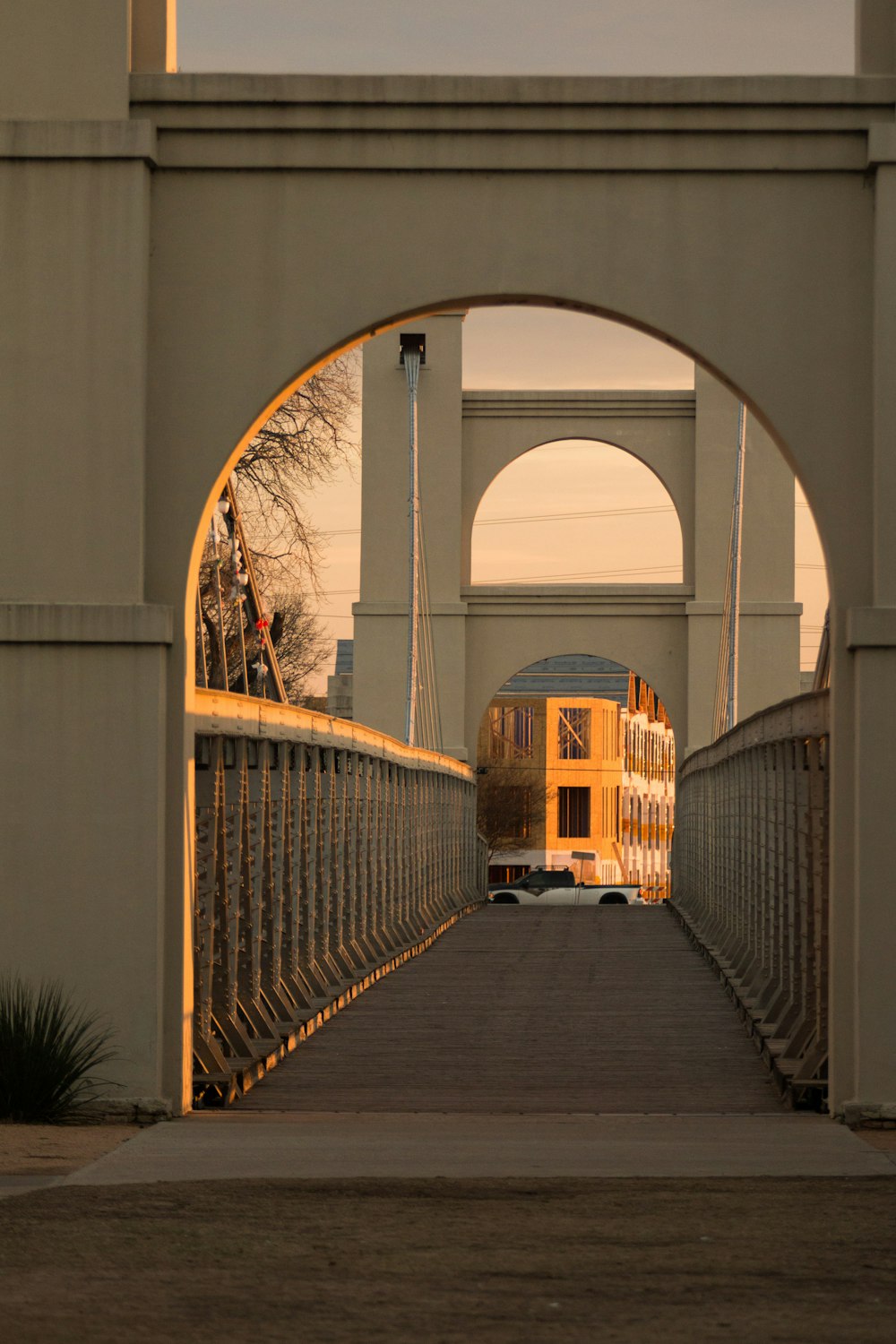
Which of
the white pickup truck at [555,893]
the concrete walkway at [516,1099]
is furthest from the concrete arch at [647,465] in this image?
the concrete walkway at [516,1099]

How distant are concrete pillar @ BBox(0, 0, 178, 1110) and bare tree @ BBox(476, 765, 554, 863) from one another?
184 feet

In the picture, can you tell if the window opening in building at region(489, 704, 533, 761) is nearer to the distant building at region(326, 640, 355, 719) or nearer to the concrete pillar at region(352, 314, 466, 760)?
the distant building at region(326, 640, 355, 719)

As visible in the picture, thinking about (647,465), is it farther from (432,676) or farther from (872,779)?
(872,779)

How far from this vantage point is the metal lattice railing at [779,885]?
32.4ft

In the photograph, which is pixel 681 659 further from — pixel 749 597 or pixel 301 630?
pixel 301 630

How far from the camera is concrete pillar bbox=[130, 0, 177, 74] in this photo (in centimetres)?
943

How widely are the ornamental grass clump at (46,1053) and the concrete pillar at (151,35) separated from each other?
162 inches

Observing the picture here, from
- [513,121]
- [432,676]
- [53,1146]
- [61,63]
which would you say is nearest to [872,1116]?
[53,1146]

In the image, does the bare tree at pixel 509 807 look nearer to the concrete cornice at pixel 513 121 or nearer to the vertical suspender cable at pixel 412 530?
the vertical suspender cable at pixel 412 530

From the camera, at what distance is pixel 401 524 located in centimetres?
3688

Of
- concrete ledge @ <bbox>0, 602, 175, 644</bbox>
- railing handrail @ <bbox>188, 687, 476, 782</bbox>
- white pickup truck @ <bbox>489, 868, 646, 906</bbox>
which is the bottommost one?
white pickup truck @ <bbox>489, 868, 646, 906</bbox>

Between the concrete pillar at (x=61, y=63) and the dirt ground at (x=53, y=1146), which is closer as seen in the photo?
the dirt ground at (x=53, y=1146)

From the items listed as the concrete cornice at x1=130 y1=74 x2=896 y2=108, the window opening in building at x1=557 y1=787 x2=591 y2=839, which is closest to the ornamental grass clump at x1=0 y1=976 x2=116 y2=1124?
the concrete cornice at x1=130 y1=74 x2=896 y2=108

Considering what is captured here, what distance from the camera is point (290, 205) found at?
9328 mm
